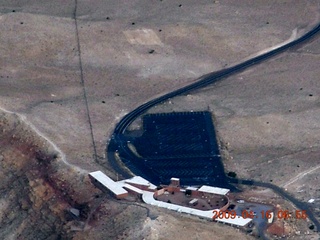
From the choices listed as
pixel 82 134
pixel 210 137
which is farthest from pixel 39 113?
pixel 210 137

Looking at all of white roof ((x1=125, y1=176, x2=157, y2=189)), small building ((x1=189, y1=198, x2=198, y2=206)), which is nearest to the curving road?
white roof ((x1=125, y1=176, x2=157, y2=189))

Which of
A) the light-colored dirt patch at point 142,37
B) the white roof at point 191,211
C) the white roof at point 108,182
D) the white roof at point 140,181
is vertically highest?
the white roof at point 191,211

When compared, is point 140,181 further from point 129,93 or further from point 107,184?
point 129,93

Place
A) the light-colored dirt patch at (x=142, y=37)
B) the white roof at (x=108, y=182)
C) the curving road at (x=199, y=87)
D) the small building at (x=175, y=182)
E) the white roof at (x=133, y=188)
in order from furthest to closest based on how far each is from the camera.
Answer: the light-colored dirt patch at (x=142, y=37) < the curving road at (x=199, y=87) < the small building at (x=175, y=182) < the white roof at (x=133, y=188) < the white roof at (x=108, y=182)

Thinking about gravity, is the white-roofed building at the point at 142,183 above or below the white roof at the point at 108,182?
below

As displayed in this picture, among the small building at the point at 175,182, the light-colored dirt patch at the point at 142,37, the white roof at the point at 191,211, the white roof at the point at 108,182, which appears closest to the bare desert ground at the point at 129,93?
the light-colored dirt patch at the point at 142,37

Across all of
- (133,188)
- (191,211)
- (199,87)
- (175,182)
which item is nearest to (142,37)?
(199,87)

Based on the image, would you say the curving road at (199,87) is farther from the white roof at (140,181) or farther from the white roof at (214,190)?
the white roof at (214,190)
